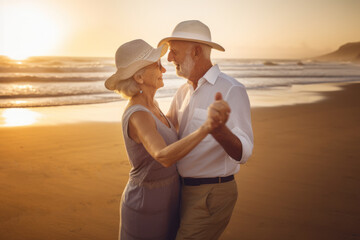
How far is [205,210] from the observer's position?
252cm

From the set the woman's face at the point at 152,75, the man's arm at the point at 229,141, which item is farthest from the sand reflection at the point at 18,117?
the man's arm at the point at 229,141

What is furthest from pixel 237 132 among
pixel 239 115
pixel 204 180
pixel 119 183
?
pixel 119 183

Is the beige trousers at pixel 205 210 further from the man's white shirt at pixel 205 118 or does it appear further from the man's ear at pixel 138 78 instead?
the man's ear at pixel 138 78

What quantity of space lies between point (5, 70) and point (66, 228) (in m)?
27.8

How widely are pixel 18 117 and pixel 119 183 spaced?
6719 mm

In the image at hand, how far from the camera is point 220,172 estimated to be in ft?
8.37

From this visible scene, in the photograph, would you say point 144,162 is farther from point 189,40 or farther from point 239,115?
point 189,40

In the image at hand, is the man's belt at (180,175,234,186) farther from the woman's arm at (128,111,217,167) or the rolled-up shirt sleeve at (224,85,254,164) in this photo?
the woman's arm at (128,111,217,167)

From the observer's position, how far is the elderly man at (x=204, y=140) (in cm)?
246

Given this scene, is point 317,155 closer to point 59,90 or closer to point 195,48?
point 195,48

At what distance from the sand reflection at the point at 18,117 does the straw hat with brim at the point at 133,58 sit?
27.5ft

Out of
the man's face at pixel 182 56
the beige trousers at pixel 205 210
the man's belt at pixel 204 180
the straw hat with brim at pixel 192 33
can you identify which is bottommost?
the beige trousers at pixel 205 210

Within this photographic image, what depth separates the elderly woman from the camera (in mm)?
2379

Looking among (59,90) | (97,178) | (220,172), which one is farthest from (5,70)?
(220,172)
